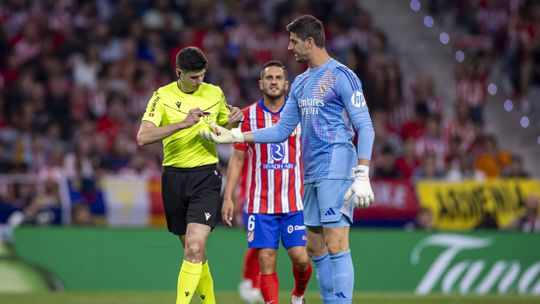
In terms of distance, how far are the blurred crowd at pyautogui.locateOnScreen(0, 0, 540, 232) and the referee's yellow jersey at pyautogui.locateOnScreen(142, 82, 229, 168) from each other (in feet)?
20.3

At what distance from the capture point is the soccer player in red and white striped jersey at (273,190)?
35.6ft

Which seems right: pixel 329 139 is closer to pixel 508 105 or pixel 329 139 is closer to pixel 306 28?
pixel 306 28

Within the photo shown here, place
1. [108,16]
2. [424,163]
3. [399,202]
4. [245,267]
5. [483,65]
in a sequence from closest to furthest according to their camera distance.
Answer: [245,267] → [399,202] → [424,163] → [108,16] → [483,65]

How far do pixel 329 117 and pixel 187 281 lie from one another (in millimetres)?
1974

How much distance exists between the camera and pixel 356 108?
886 centimetres

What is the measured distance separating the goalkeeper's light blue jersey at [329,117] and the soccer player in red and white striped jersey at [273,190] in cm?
170

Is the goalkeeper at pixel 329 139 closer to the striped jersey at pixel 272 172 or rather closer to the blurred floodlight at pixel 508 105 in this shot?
the striped jersey at pixel 272 172

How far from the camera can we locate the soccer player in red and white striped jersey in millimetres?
10844

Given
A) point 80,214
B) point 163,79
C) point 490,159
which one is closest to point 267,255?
point 80,214

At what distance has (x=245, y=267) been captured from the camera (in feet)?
43.8

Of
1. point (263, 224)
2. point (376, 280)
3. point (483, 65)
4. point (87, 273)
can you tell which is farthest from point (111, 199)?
point (483, 65)

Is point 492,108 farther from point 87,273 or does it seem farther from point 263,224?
point 263,224

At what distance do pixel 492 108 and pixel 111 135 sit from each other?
9.23 meters

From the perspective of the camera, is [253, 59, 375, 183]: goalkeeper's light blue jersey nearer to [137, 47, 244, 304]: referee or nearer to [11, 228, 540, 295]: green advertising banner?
[137, 47, 244, 304]: referee
